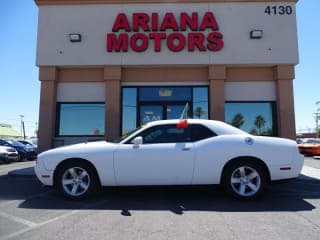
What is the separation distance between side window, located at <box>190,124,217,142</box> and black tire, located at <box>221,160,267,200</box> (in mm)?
771

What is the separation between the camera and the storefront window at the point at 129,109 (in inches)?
423

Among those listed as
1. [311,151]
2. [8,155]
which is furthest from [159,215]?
[311,151]

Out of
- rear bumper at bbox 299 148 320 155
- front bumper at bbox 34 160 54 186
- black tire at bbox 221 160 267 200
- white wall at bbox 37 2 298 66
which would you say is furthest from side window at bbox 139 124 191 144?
rear bumper at bbox 299 148 320 155

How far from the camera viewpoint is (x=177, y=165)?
17.0 ft

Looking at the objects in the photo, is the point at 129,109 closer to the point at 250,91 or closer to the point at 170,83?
the point at 170,83

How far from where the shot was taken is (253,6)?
420 inches

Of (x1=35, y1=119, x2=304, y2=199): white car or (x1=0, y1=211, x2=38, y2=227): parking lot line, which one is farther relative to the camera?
(x1=35, y1=119, x2=304, y2=199): white car

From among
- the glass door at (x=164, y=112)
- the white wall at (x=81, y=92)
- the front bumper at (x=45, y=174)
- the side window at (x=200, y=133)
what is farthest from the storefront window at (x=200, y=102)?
the front bumper at (x=45, y=174)

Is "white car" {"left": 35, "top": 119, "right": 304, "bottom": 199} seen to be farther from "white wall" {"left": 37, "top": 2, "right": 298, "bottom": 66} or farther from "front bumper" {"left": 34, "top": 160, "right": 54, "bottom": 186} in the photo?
"white wall" {"left": 37, "top": 2, "right": 298, "bottom": 66}

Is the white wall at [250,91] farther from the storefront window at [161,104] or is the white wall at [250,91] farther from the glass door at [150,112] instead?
the glass door at [150,112]

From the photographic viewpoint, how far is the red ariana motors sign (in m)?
10.4

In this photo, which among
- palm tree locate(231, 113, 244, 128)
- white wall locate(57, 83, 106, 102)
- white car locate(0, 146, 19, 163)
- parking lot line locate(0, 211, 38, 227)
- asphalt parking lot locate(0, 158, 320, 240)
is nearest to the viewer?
asphalt parking lot locate(0, 158, 320, 240)

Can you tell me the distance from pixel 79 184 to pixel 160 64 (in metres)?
6.52

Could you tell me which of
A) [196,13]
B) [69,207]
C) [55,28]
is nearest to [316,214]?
[69,207]
